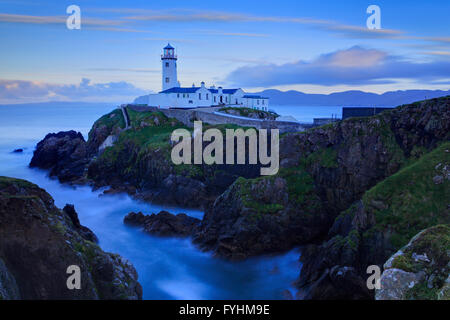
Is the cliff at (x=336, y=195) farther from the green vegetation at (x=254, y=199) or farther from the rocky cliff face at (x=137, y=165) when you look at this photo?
the rocky cliff face at (x=137, y=165)

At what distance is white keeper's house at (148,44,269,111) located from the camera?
2589 inches

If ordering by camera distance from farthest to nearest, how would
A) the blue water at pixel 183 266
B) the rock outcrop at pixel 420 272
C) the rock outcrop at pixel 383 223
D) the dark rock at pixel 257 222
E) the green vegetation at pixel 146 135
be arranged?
the green vegetation at pixel 146 135
the dark rock at pixel 257 222
the blue water at pixel 183 266
the rock outcrop at pixel 383 223
the rock outcrop at pixel 420 272

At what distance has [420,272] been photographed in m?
12.9

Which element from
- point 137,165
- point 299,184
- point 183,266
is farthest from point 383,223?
point 137,165

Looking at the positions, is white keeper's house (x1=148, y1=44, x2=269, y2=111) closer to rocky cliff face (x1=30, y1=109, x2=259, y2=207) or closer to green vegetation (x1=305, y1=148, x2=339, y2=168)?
rocky cliff face (x1=30, y1=109, x2=259, y2=207)

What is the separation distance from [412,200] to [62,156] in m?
52.9

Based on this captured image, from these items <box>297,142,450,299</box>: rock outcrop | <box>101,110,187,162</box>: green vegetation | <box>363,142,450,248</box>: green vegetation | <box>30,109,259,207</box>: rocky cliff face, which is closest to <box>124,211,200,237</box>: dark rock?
<box>30,109,259,207</box>: rocky cliff face

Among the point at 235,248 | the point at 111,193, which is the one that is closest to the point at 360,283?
the point at 235,248

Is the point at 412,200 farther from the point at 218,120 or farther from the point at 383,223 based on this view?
the point at 218,120

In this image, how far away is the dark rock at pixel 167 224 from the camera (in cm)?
3036

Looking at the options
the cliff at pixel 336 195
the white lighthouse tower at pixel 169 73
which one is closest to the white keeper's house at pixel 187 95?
the white lighthouse tower at pixel 169 73

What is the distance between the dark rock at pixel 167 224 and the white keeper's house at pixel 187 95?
35811 millimetres

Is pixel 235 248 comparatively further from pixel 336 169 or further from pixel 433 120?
pixel 433 120
